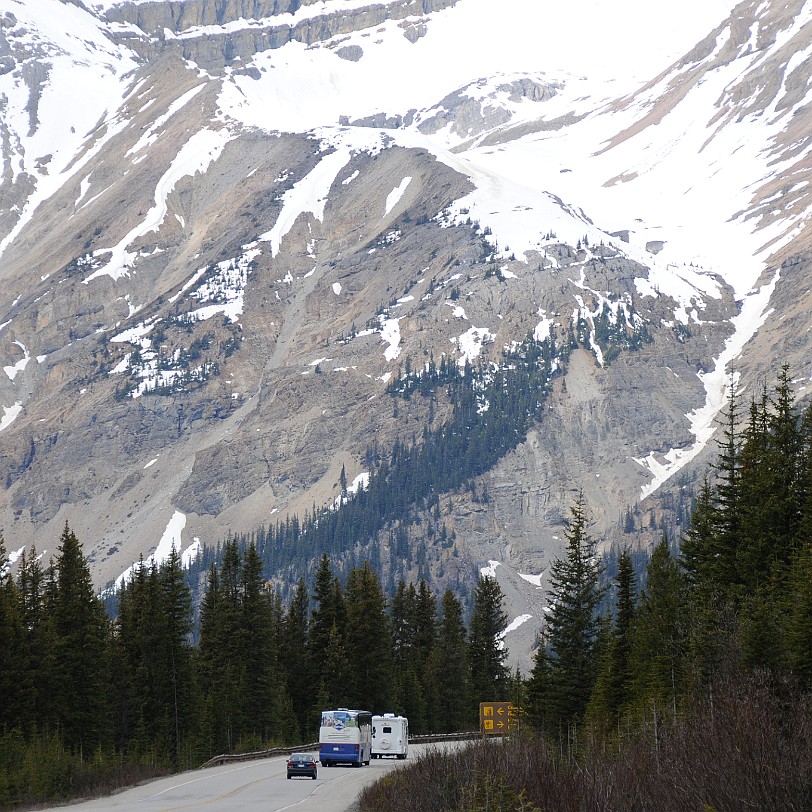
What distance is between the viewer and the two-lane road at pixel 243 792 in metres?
35.9

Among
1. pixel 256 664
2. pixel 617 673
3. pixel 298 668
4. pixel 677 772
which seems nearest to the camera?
pixel 677 772

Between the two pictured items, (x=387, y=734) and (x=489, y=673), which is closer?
(x=387, y=734)

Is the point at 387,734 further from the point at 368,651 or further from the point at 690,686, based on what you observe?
the point at 690,686

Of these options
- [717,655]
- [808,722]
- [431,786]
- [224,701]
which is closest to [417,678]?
[224,701]

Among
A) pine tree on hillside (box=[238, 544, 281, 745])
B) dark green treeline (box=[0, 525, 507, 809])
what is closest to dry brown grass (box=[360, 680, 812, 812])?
dark green treeline (box=[0, 525, 507, 809])

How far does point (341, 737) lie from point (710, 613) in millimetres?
20721

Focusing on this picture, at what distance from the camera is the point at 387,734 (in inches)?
2591

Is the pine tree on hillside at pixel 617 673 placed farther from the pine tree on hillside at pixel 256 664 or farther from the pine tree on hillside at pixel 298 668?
the pine tree on hillside at pixel 298 668

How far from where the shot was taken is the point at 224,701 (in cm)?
7825

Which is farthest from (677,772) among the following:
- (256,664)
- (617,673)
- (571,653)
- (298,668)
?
Answer: (298,668)

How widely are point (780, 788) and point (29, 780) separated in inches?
1264

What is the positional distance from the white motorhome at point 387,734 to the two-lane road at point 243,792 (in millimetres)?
8729

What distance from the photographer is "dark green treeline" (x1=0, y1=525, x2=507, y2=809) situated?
58719 millimetres

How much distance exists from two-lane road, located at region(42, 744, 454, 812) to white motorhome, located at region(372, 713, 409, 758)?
873 centimetres
